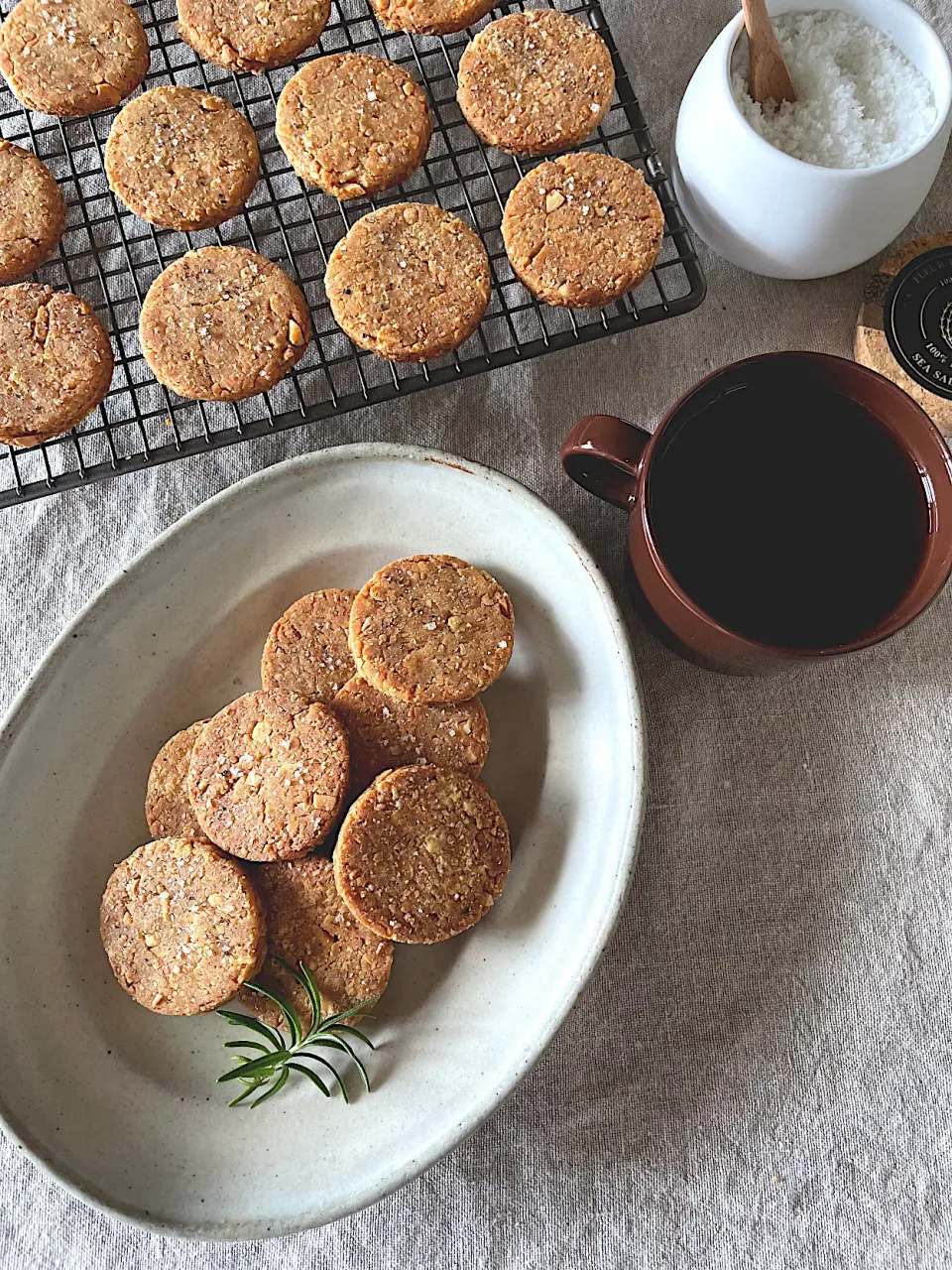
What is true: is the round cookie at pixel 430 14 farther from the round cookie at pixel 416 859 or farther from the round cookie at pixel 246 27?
the round cookie at pixel 416 859

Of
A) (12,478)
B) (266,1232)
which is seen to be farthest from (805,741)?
(12,478)

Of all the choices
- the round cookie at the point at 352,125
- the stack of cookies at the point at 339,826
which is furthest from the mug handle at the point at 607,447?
the round cookie at the point at 352,125

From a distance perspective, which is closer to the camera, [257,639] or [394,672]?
[394,672]

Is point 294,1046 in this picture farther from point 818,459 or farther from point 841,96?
point 841,96

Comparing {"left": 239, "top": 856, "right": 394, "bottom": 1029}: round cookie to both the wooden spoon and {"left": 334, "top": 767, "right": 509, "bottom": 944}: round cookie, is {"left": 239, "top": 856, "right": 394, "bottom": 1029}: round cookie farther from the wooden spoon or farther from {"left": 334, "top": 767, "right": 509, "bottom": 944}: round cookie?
the wooden spoon

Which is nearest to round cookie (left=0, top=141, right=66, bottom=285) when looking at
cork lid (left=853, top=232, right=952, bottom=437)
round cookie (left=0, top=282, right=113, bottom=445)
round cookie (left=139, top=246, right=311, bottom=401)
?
round cookie (left=0, top=282, right=113, bottom=445)

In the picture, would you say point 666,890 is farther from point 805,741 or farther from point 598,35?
point 598,35

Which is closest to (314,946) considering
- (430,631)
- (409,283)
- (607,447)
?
(430,631)
